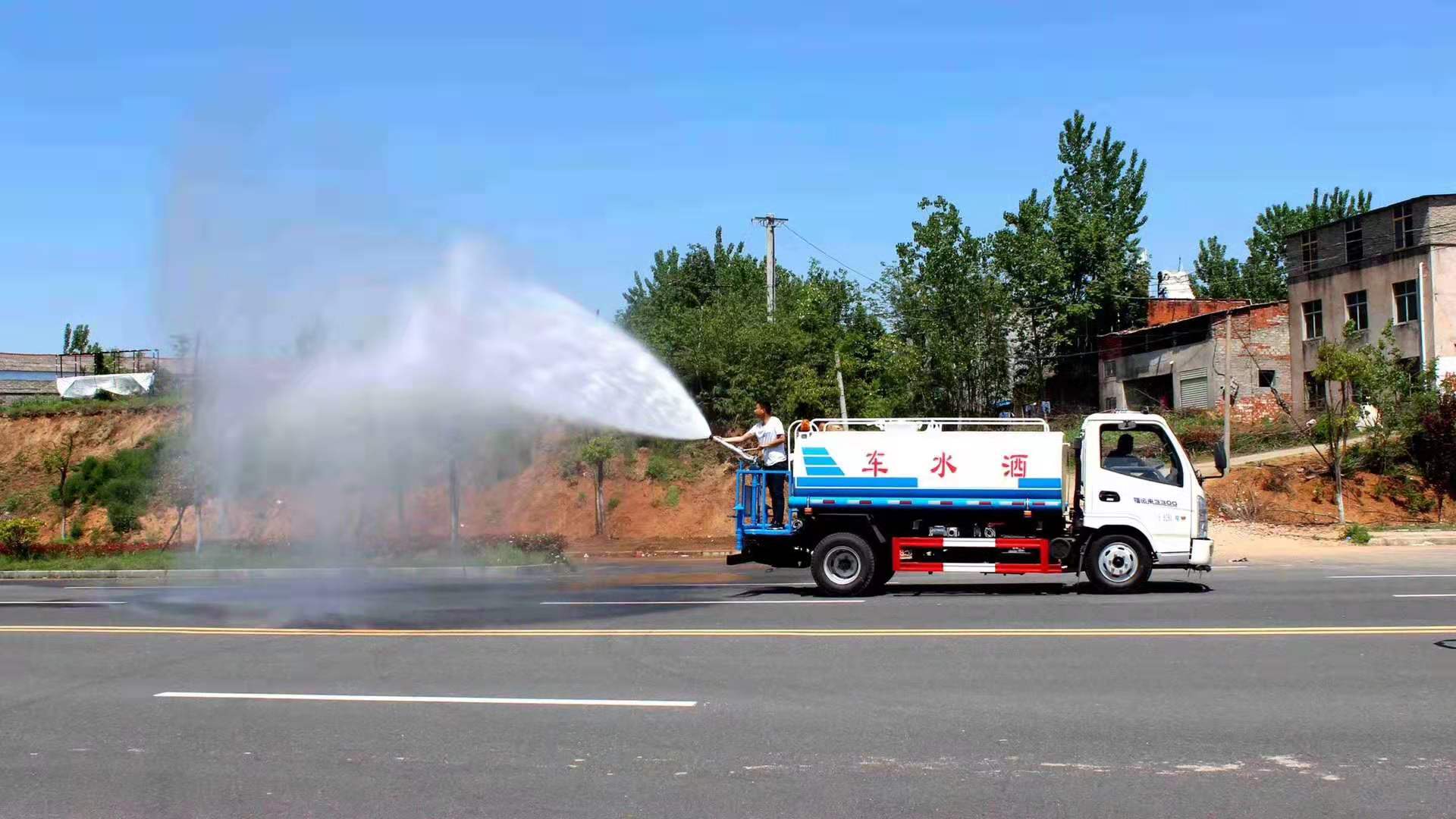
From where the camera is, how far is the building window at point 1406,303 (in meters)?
37.5

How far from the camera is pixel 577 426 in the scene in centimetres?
3212

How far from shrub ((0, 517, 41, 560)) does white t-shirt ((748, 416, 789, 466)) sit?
63.6 ft

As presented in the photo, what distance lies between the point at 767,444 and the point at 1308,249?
33.4m

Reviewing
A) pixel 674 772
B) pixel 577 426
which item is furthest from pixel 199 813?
pixel 577 426

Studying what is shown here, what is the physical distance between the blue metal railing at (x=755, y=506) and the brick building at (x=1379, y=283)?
24555 millimetres

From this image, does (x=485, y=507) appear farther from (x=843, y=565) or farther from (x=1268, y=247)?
(x=1268, y=247)

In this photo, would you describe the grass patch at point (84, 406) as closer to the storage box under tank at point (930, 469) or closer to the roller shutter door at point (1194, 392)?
the storage box under tank at point (930, 469)

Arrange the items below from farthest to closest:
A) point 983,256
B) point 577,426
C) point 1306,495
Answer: point 983,256, point 577,426, point 1306,495

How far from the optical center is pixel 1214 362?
143 feet

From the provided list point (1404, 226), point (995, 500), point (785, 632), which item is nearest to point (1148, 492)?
point (995, 500)

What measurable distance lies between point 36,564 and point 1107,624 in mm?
22661

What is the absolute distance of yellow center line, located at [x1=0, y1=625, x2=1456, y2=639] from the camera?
11.6 meters

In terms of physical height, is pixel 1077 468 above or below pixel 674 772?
above

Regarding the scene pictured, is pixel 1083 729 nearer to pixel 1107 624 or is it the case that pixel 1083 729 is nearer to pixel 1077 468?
pixel 1107 624
